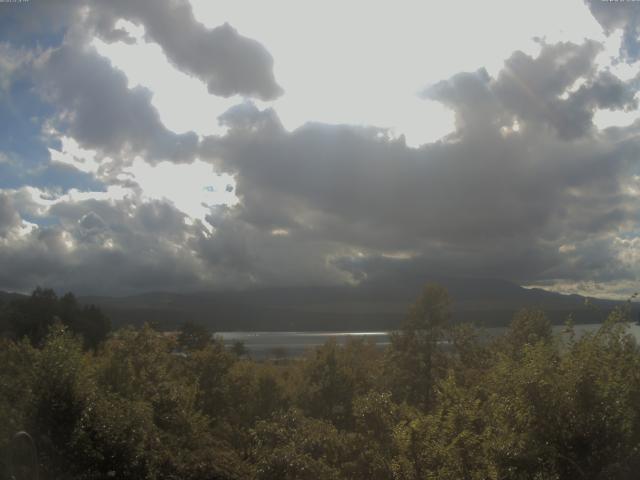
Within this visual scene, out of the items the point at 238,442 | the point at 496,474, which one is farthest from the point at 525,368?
the point at 238,442

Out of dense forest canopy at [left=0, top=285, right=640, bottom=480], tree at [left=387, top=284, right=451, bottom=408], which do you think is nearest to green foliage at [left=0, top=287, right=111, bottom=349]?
tree at [left=387, top=284, right=451, bottom=408]

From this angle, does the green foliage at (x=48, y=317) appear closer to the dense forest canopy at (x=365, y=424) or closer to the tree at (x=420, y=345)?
the tree at (x=420, y=345)

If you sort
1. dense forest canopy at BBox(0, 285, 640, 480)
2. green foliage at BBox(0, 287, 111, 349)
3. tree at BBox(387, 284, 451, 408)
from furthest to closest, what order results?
green foliage at BBox(0, 287, 111, 349) < tree at BBox(387, 284, 451, 408) < dense forest canopy at BBox(0, 285, 640, 480)

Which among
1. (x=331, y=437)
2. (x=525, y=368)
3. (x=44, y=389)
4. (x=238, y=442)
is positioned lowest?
(x=238, y=442)

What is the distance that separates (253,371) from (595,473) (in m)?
29.0

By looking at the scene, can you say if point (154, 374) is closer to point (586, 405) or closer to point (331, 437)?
point (331, 437)

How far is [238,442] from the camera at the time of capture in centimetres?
2303


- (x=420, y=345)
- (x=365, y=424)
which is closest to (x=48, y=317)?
(x=420, y=345)

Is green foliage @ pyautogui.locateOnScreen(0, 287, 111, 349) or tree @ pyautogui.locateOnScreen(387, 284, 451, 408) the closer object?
tree @ pyautogui.locateOnScreen(387, 284, 451, 408)

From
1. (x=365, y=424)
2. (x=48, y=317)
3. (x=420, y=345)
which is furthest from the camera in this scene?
(x=48, y=317)

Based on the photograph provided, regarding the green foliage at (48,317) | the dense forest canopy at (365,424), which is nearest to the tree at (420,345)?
the dense forest canopy at (365,424)

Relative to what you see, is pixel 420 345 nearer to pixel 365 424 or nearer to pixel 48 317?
pixel 365 424

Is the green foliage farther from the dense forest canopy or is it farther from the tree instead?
the dense forest canopy

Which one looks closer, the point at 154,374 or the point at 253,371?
the point at 154,374
